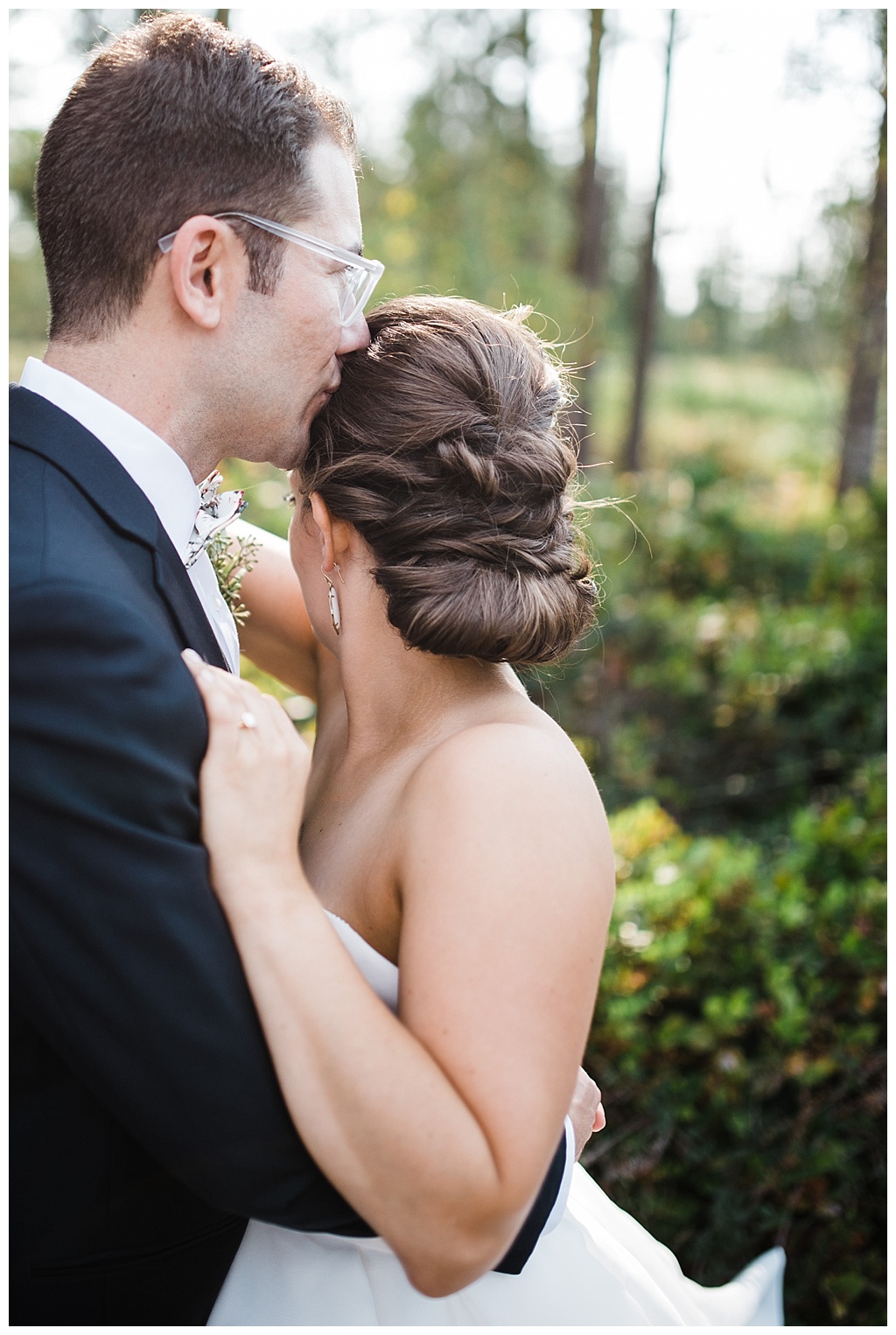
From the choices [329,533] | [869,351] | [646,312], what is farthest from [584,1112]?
[646,312]

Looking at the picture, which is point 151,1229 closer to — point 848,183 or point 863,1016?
point 863,1016

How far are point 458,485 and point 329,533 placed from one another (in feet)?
0.96

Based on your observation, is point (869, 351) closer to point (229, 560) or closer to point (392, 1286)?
point (229, 560)

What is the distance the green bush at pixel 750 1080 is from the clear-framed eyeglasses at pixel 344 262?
224 cm

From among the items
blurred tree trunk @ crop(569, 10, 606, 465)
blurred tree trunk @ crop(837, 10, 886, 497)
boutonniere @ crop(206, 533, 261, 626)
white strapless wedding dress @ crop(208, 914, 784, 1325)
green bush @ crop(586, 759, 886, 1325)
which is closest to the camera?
white strapless wedding dress @ crop(208, 914, 784, 1325)

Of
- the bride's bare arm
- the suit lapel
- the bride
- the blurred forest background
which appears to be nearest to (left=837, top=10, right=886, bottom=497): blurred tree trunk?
the blurred forest background

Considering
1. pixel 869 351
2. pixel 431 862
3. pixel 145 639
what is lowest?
pixel 869 351

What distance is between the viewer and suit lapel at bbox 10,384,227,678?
165 centimetres

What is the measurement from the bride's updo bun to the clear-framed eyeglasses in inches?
3.1

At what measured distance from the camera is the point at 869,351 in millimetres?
11125

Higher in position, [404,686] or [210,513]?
[210,513]

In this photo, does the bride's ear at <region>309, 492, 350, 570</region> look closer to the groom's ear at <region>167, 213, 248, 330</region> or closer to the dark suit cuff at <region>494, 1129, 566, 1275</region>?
the groom's ear at <region>167, 213, 248, 330</region>

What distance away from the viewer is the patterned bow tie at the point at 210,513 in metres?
1.97

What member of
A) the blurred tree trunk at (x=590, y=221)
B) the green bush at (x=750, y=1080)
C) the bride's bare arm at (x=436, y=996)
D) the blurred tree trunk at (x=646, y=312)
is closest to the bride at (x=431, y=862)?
the bride's bare arm at (x=436, y=996)
